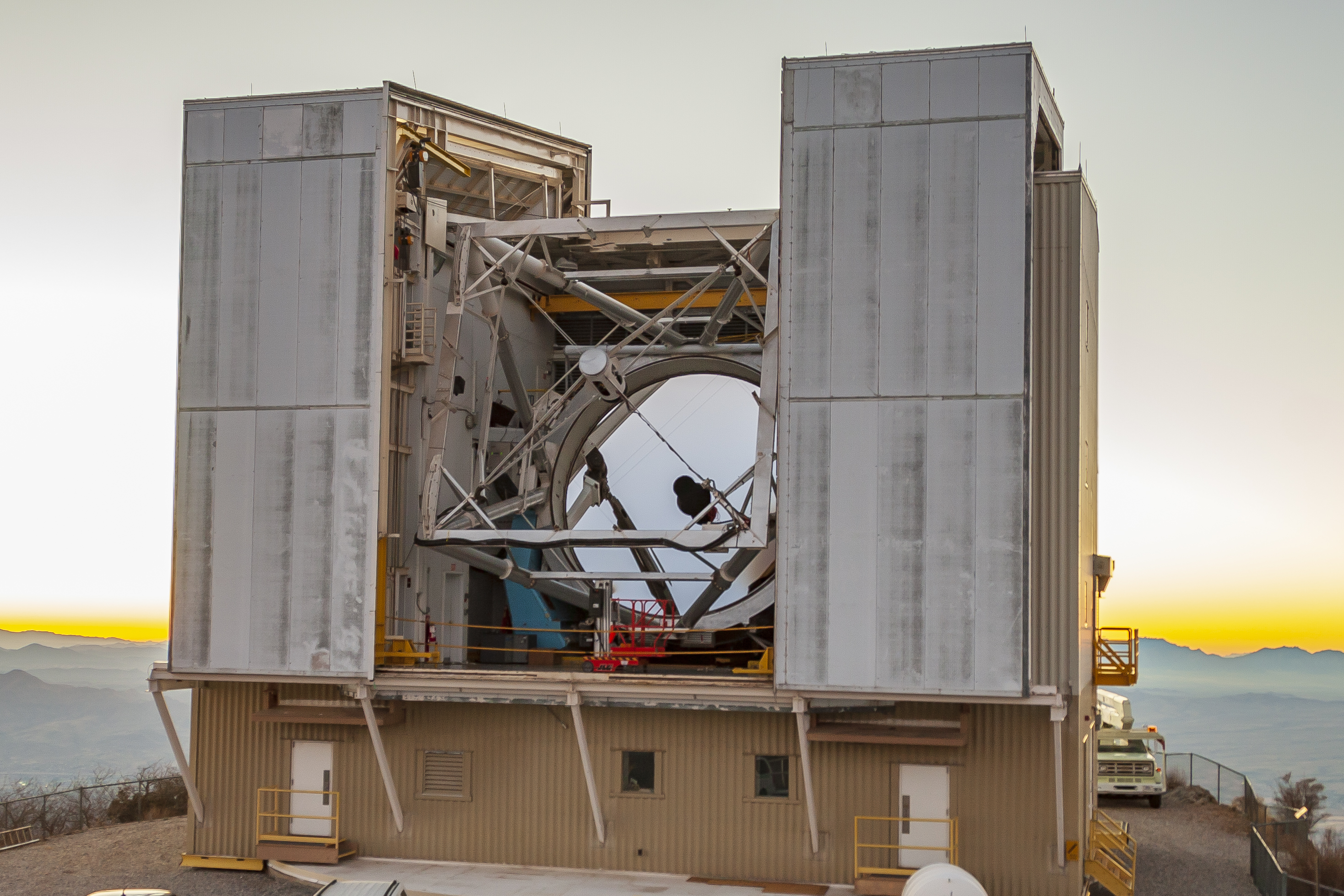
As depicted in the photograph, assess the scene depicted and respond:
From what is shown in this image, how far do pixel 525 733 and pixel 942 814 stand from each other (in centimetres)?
741

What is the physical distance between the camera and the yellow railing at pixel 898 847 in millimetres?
20750

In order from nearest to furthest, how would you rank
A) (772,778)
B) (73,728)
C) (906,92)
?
(906,92), (772,778), (73,728)

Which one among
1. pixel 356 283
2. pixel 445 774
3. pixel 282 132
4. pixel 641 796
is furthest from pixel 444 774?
pixel 282 132

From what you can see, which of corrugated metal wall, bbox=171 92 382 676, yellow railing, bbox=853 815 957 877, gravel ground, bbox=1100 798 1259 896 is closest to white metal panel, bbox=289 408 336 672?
corrugated metal wall, bbox=171 92 382 676

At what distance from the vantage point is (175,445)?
76.7ft

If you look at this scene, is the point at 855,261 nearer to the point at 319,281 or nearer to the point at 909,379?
the point at 909,379

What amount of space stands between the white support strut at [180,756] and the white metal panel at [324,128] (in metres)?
10.1

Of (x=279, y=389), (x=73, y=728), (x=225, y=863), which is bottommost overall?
(x=73, y=728)

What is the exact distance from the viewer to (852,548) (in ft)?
66.6

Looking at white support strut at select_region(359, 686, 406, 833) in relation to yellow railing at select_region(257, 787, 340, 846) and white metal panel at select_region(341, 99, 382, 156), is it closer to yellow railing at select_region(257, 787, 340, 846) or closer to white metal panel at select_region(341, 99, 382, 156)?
yellow railing at select_region(257, 787, 340, 846)

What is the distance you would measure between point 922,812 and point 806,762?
226cm

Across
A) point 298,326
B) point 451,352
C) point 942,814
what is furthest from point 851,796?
point 298,326

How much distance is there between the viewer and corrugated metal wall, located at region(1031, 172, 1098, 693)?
68.6 ft

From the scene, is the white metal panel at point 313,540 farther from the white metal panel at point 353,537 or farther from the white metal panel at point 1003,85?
the white metal panel at point 1003,85
